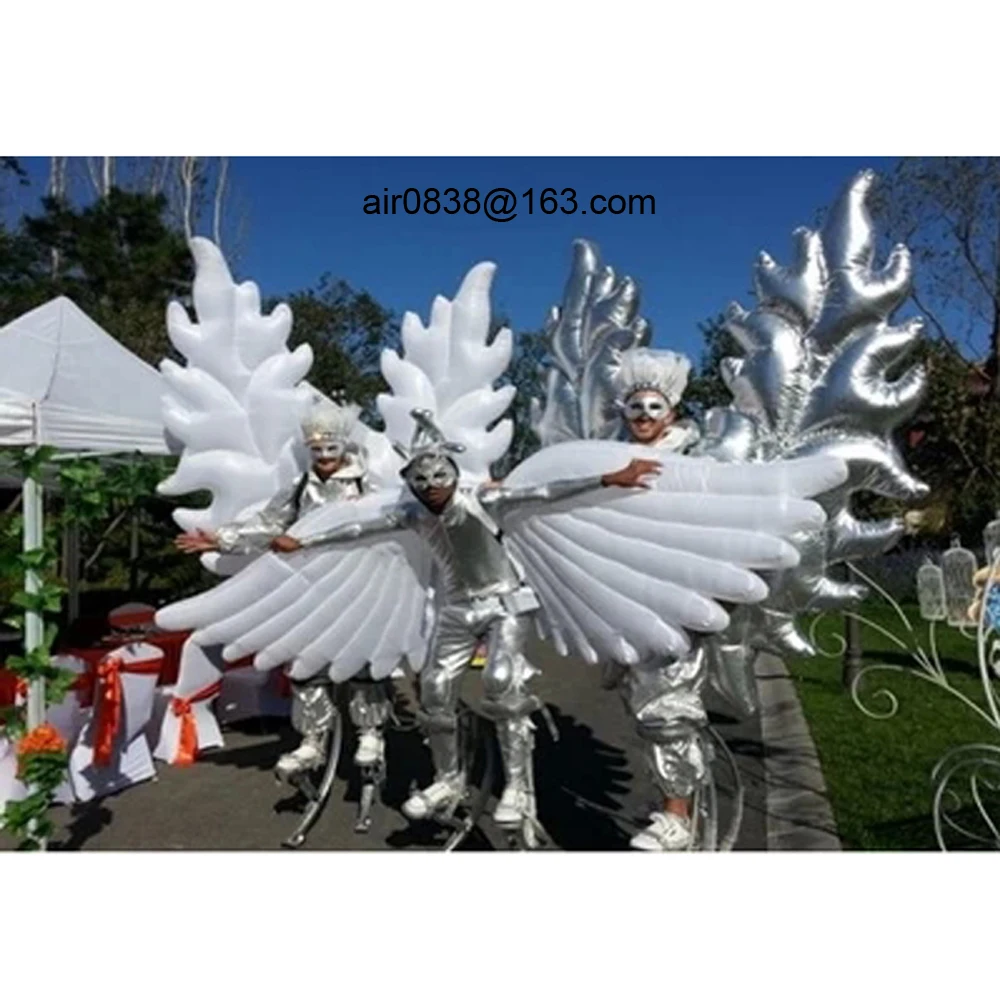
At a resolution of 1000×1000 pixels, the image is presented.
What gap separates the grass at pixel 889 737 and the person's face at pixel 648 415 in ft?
4.29

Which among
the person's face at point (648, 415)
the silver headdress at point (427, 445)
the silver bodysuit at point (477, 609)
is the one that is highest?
the person's face at point (648, 415)

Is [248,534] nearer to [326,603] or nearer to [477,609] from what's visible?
[326,603]

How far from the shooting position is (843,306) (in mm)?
3838

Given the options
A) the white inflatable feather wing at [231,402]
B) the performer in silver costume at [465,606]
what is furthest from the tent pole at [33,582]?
the performer in silver costume at [465,606]

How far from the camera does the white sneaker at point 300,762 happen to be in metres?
4.68

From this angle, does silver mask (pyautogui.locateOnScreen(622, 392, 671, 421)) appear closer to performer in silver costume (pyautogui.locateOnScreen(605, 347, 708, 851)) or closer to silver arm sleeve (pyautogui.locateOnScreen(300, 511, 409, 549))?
performer in silver costume (pyautogui.locateOnScreen(605, 347, 708, 851))

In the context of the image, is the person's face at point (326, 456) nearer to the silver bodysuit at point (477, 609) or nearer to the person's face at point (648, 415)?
the silver bodysuit at point (477, 609)

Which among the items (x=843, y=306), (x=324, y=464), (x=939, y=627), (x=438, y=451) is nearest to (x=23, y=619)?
(x=324, y=464)

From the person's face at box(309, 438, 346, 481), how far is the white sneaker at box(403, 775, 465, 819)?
4.65 feet

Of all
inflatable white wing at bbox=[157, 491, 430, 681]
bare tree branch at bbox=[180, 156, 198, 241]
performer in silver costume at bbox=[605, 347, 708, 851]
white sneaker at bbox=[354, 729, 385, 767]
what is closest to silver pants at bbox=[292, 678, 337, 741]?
white sneaker at bbox=[354, 729, 385, 767]

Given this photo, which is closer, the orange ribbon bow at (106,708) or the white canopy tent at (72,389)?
the white canopy tent at (72,389)

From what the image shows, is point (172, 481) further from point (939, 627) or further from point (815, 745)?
point (939, 627)

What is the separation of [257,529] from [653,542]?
1.74 metres

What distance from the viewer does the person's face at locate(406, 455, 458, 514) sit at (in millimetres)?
3682
